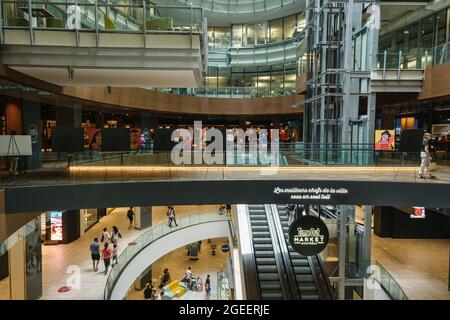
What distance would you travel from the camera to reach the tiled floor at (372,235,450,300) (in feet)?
45.1

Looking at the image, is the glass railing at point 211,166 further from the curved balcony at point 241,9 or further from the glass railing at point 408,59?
the curved balcony at point 241,9

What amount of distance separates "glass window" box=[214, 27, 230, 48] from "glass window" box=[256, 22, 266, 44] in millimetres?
3122

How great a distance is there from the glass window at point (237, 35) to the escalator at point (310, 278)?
25.9m

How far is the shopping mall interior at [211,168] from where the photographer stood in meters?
10.5

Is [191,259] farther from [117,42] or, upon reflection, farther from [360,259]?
[117,42]

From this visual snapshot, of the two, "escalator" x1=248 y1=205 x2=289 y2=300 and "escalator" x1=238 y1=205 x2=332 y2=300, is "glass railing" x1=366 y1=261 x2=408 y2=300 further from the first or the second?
"escalator" x1=248 y1=205 x2=289 y2=300

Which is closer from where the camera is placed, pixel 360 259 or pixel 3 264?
pixel 3 264

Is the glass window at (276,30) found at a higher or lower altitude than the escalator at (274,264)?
higher

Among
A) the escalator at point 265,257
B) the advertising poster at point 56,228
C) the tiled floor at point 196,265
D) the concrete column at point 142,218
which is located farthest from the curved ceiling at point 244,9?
the advertising poster at point 56,228

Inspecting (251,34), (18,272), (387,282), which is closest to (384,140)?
(387,282)

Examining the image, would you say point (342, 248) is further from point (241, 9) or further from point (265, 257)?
point (241, 9)
